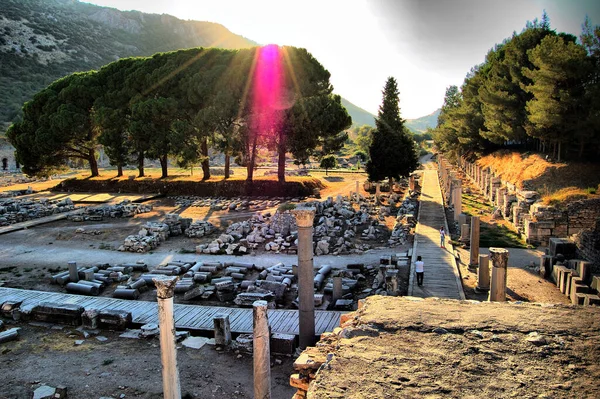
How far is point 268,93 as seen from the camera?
33.9 meters

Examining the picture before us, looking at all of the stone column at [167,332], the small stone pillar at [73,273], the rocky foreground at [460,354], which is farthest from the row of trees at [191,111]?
the rocky foreground at [460,354]

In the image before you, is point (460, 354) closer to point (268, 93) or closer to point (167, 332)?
point (167, 332)

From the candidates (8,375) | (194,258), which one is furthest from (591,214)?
(8,375)

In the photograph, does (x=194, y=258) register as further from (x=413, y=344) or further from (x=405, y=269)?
(x=413, y=344)

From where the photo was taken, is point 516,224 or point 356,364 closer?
point 356,364

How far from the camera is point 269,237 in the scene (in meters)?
21.9

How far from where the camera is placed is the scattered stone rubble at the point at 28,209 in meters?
27.5

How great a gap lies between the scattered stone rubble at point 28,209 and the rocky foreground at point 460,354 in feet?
89.2

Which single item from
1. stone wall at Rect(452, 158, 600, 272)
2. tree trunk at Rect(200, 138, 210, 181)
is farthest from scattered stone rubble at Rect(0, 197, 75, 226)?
stone wall at Rect(452, 158, 600, 272)

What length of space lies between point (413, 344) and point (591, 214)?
17.5 metres

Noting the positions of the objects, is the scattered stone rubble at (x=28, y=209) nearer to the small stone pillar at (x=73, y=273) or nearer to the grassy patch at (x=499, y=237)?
the small stone pillar at (x=73, y=273)

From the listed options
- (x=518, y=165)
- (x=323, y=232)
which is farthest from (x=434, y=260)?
(x=518, y=165)

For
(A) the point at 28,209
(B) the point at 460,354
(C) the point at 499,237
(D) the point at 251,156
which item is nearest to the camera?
(B) the point at 460,354

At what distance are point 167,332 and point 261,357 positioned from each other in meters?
1.73
